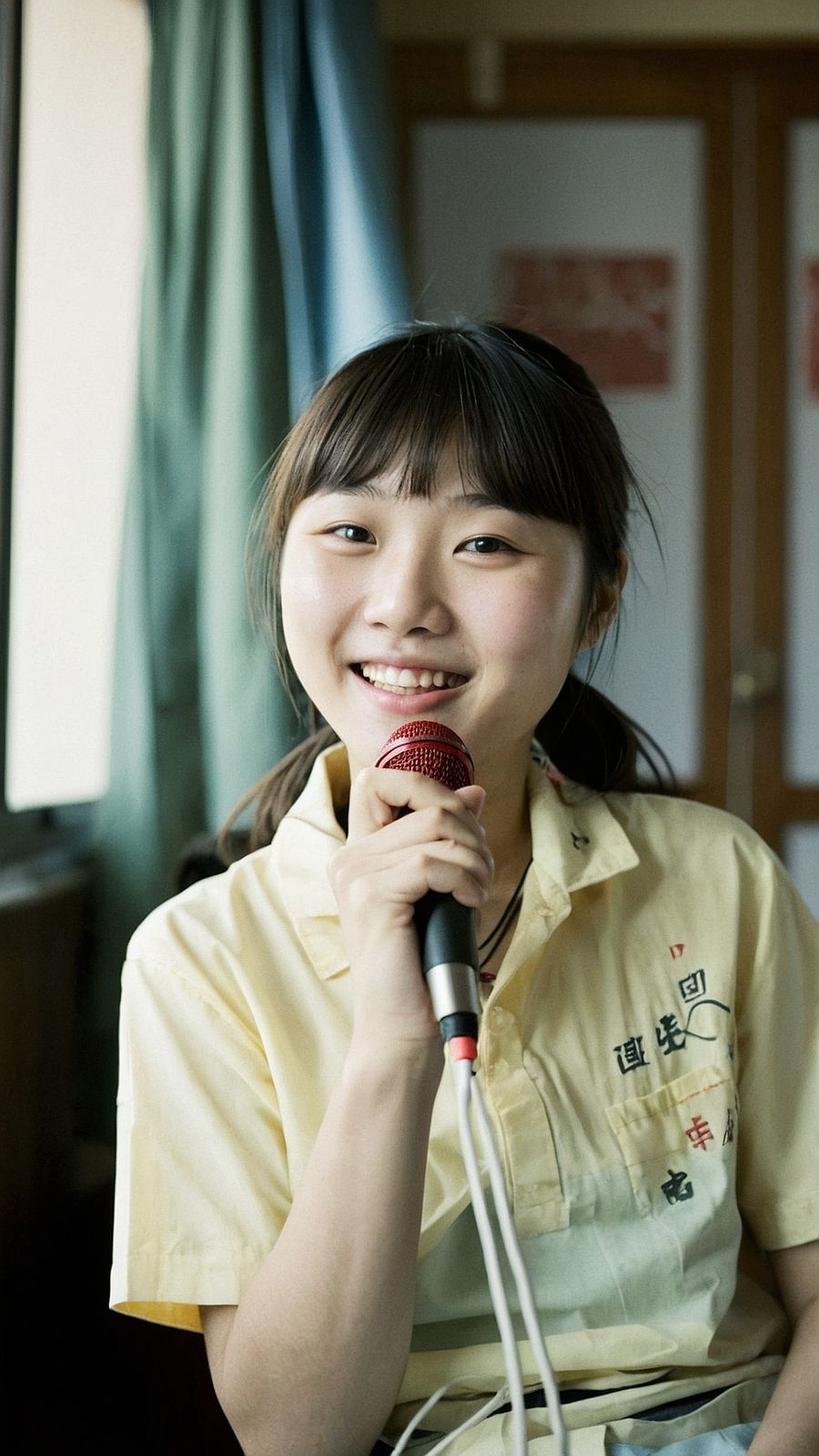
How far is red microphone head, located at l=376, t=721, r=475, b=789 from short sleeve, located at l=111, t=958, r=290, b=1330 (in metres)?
0.21

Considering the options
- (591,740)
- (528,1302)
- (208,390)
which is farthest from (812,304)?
(528,1302)

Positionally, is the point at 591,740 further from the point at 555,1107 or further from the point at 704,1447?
the point at 704,1447

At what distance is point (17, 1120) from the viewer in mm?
1257

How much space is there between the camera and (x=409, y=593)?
85 cm

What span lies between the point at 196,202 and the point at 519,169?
140cm

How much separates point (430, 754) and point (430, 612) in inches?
4.7

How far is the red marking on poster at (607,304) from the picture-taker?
2855mm

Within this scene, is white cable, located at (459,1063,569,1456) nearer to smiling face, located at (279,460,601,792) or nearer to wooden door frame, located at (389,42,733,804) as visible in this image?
smiling face, located at (279,460,601,792)

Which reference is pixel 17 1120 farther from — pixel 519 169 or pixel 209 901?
pixel 519 169

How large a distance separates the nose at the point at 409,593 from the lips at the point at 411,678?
2 centimetres


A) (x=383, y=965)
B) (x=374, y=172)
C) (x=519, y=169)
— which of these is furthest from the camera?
(x=519, y=169)

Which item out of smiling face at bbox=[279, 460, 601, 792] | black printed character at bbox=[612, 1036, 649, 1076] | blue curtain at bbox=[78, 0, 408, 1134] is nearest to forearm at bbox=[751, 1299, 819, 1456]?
black printed character at bbox=[612, 1036, 649, 1076]

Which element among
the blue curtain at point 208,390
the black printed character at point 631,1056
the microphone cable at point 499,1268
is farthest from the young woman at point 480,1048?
the blue curtain at point 208,390

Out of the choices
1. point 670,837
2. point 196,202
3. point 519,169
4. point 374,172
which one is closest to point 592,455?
point 670,837
